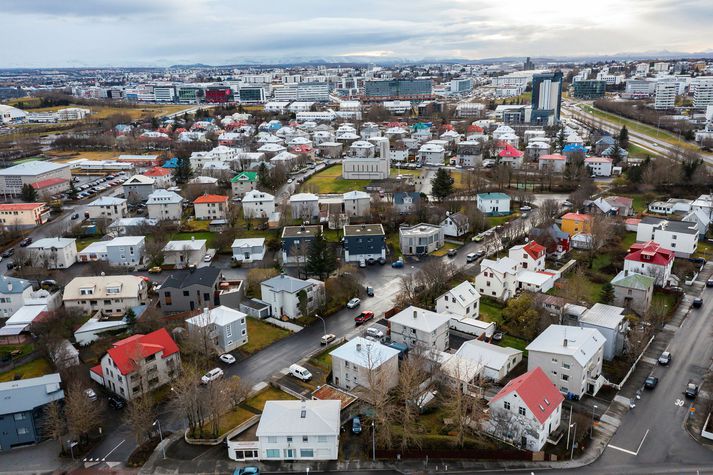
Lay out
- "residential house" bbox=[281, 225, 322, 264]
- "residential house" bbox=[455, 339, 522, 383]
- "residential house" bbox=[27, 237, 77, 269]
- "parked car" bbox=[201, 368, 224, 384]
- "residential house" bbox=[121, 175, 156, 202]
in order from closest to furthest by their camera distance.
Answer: "residential house" bbox=[455, 339, 522, 383]
"parked car" bbox=[201, 368, 224, 384]
"residential house" bbox=[281, 225, 322, 264]
"residential house" bbox=[27, 237, 77, 269]
"residential house" bbox=[121, 175, 156, 202]

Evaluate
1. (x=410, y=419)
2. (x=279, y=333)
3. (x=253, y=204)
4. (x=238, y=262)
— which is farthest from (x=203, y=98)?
(x=410, y=419)

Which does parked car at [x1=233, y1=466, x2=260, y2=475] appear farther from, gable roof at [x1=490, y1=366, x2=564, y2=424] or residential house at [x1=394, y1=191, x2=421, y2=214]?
residential house at [x1=394, y1=191, x2=421, y2=214]

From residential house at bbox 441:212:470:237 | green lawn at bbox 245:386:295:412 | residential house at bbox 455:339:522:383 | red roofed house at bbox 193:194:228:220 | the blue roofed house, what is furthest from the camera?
Answer: red roofed house at bbox 193:194:228:220

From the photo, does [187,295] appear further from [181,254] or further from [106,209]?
[106,209]

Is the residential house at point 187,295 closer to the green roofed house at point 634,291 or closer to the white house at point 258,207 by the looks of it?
the white house at point 258,207

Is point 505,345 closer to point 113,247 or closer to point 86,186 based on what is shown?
point 113,247

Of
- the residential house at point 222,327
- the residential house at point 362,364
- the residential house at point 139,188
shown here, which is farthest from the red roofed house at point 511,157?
the residential house at point 362,364

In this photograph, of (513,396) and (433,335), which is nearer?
(513,396)

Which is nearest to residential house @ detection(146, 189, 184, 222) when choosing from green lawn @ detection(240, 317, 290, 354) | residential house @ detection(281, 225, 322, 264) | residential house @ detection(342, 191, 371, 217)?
residential house @ detection(342, 191, 371, 217)
